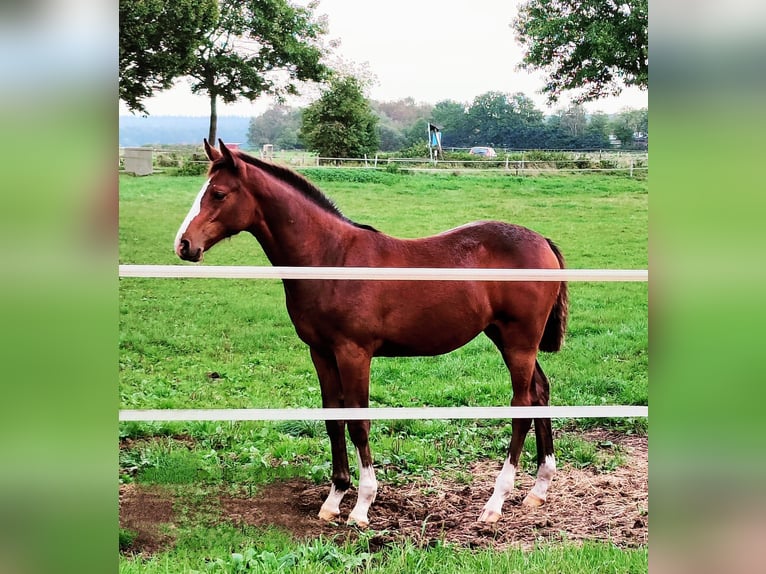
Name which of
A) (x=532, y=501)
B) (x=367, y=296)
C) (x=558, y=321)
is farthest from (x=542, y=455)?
(x=367, y=296)

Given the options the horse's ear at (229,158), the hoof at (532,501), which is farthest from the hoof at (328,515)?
the horse's ear at (229,158)

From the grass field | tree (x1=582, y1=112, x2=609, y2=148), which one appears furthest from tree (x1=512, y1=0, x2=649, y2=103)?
the grass field

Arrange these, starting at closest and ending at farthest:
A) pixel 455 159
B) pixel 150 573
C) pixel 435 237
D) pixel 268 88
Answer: pixel 150 573
pixel 435 237
pixel 268 88
pixel 455 159

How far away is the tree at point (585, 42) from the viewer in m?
3.06

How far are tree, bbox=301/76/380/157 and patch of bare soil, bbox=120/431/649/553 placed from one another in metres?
1.46

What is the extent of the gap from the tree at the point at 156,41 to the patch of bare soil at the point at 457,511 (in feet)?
5.43

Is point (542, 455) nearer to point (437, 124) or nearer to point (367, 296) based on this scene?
point (367, 296)

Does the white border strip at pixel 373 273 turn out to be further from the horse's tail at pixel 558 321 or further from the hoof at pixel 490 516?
the hoof at pixel 490 516

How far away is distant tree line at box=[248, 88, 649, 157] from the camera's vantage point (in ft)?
9.78

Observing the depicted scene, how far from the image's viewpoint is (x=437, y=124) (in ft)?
10.2
